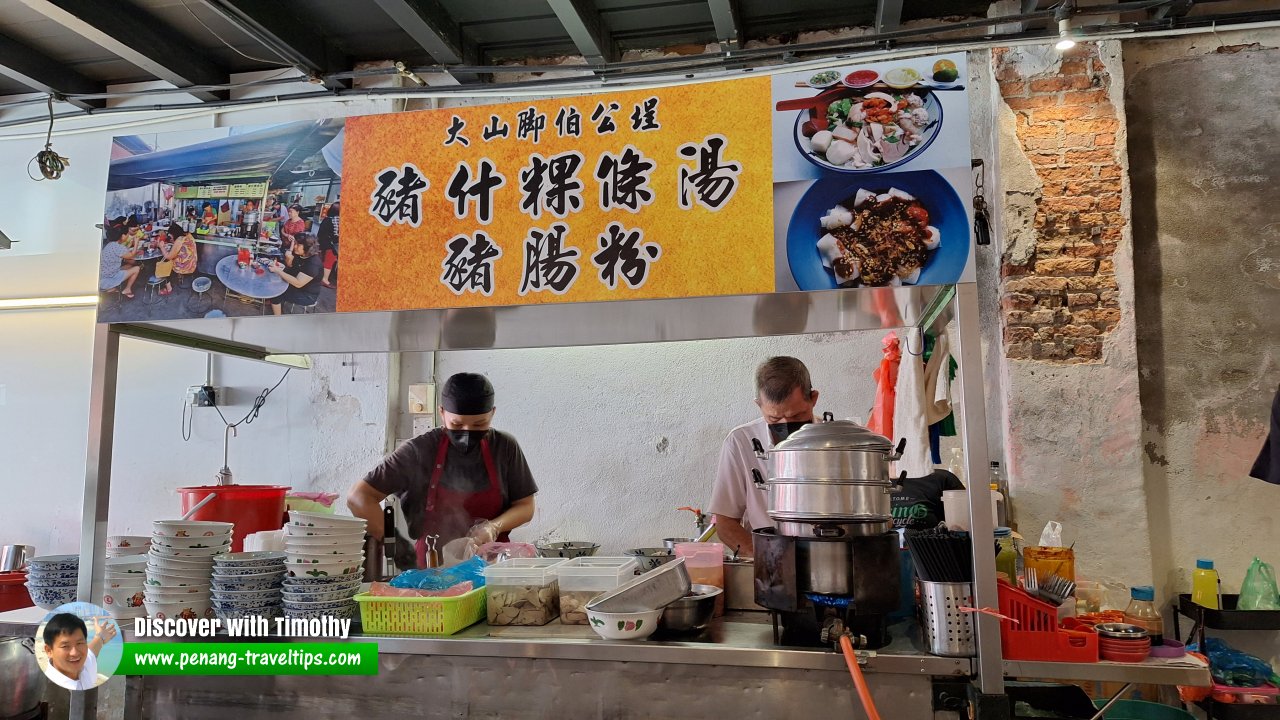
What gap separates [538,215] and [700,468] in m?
2.45

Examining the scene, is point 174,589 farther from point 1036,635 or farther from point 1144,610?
point 1144,610

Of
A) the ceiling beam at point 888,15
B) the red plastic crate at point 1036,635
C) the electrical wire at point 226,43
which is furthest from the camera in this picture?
the electrical wire at point 226,43

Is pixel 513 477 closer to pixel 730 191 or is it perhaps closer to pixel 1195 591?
pixel 730 191

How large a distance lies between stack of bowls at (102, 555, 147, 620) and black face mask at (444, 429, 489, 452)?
5.38 ft

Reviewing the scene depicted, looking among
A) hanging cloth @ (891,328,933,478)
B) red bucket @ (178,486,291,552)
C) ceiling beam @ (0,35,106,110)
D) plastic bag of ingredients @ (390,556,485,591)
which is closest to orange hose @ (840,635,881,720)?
hanging cloth @ (891,328,933,478)

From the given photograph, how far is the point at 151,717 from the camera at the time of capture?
2.25 metres

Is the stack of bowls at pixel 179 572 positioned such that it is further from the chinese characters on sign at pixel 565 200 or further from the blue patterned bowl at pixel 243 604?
the chinese characters on sign at pixel 565 200

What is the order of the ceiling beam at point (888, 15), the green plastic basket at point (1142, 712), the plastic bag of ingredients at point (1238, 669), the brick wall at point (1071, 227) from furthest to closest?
the ceiling beam at point (888, 15), the brick wall at point (1071, 227), the plastic bag of ingredients at point (1238, 669), the green plastic basket at point (1142, 712)

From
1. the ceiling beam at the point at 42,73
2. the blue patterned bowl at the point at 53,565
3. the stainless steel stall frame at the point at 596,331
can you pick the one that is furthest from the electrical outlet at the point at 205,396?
the blue patterned bowl at the point at 53,565

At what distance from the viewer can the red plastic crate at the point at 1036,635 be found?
75.4 inches

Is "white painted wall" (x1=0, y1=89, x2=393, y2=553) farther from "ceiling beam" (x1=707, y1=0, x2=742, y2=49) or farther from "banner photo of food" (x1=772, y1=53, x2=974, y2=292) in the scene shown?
"banner photo of food" (x1=772, y1=53, x2=974, y2=292)

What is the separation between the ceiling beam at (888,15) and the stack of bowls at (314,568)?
346cm

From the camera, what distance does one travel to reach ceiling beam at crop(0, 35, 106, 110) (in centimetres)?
447

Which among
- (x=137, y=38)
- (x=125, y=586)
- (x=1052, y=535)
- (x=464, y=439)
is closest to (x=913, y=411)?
(x=1052, y=535)
